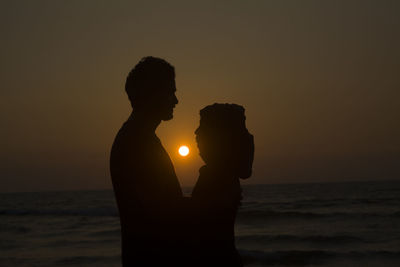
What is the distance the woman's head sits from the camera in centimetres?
211

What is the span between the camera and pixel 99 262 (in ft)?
46.2

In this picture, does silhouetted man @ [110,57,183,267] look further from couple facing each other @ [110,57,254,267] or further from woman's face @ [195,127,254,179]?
woman's face @ [195,127,254,179]

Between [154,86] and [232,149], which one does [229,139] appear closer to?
[232,149]

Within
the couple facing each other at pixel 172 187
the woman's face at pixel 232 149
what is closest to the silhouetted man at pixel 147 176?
the couple facing each other at pixel 172 187

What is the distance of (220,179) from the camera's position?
2.09 metres

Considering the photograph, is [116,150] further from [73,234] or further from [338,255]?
[73,234]

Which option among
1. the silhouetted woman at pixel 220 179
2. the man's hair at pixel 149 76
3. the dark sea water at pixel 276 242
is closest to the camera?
the silhouetted woman at pixel 220 179

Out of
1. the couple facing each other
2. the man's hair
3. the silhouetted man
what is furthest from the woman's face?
the man's hair

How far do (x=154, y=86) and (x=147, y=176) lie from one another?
1.26ft

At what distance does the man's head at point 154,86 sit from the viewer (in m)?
2.32

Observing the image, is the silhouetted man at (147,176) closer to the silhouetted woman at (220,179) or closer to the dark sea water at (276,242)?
the silhouetted woman at (220,179)

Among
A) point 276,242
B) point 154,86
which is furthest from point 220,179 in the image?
point 276,242

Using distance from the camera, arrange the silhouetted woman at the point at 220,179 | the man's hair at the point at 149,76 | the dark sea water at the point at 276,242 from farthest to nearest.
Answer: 1. the dark sea water at the point at 276,242
2. the man's hair at the point at 149,76
3. the silhouetted woman at the point at 220,179

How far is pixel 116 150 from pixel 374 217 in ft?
86.4
